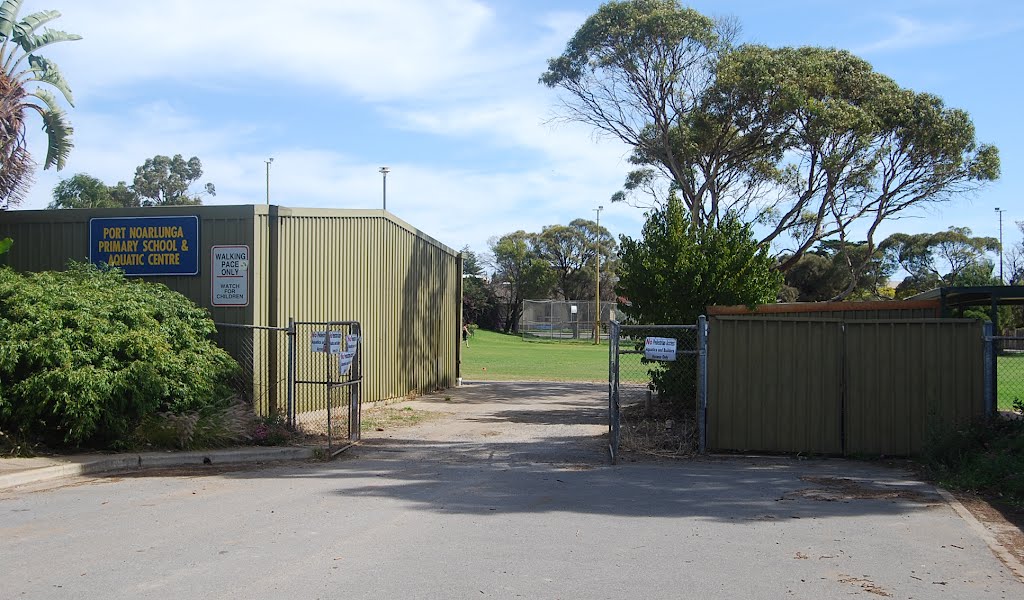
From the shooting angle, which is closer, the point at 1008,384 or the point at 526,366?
the point at 1008,384

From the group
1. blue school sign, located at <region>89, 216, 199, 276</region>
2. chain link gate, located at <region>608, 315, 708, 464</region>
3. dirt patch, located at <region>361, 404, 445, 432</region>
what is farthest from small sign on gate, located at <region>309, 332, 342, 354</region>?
blue school sign, located at <region>89, 216, 199, 276</region>

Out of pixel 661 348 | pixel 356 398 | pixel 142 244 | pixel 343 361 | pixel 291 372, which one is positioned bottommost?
pixel 356 398

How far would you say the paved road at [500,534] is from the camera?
568 cm

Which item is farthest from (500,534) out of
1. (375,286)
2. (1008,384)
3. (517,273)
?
(517,273)

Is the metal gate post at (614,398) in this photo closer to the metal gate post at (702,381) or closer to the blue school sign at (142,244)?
the metal gate post at (702,381)

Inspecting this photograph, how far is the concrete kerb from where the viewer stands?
9617 millimetres

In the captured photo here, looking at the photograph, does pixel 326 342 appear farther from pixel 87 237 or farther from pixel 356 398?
pixel 87 237

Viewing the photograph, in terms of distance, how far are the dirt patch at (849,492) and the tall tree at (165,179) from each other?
208 feet

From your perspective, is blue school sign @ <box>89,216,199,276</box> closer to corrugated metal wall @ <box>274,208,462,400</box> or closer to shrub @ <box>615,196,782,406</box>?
corrugated metal wall @ <box>274,208,462,400</box>

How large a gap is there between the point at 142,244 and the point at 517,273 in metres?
66.0

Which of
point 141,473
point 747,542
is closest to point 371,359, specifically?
point 141,473

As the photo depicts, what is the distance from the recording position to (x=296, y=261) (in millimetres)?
15781

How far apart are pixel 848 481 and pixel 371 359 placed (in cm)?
1064

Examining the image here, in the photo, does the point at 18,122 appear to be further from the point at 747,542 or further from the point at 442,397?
the point at 747,542
